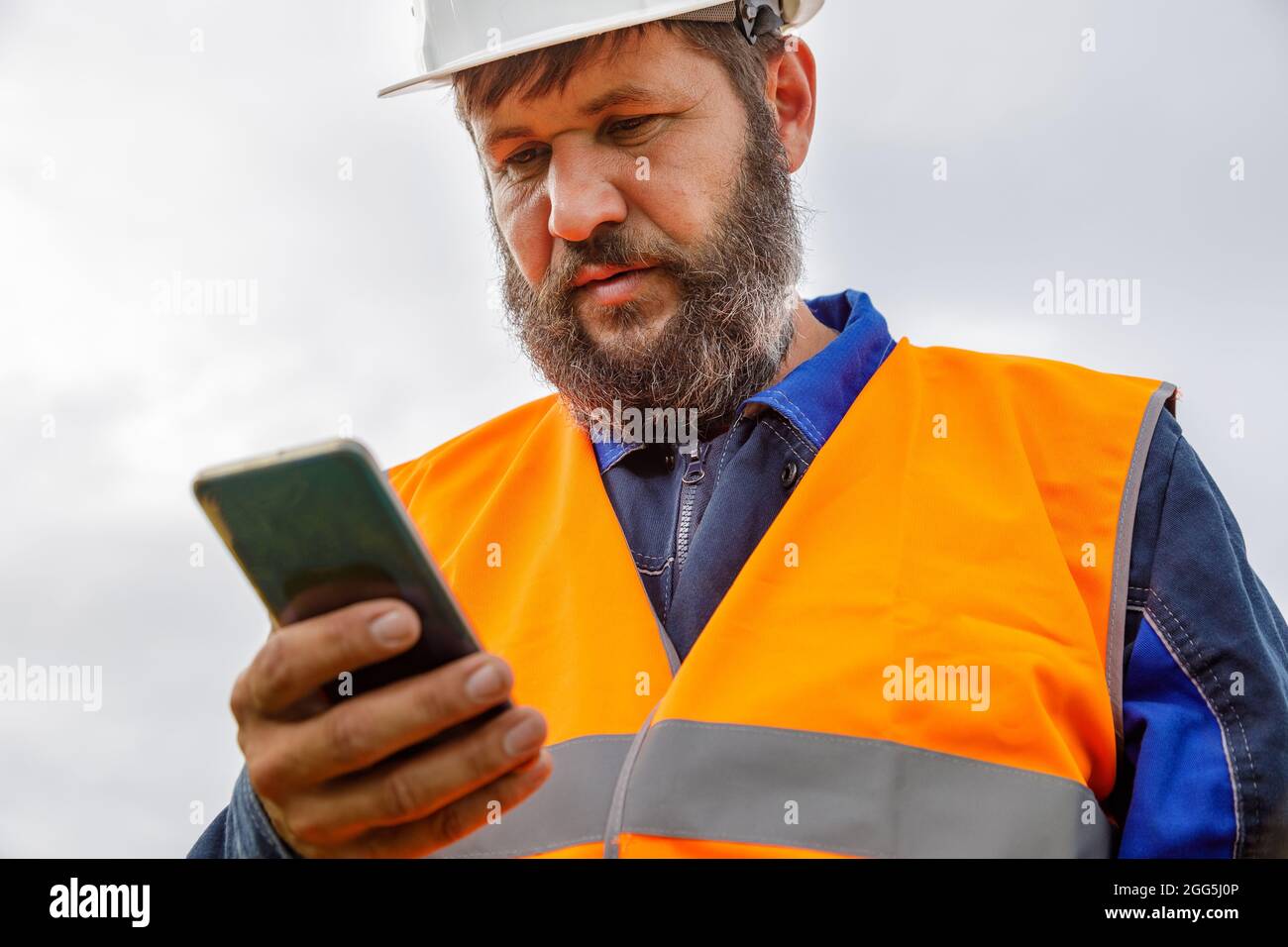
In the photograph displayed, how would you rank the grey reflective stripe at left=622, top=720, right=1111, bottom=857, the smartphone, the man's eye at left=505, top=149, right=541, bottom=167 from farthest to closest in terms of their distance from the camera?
the man's eye at left=505, top=149, right=541, bottom=167, the grey reflective stripe at left=622, top=720, right=1111, bottom=857, the smartphone

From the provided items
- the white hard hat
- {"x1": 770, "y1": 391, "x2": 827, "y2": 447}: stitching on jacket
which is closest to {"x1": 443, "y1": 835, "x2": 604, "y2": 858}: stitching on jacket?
{"x1": 770, "y1": 391, "x2": 827, "y2": 447}: stitching on jacket

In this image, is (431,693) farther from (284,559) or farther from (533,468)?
(533,468)

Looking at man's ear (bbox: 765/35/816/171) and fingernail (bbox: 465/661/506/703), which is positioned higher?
man's ear (bbox: 765/35/816/171)

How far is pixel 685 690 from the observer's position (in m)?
2.21

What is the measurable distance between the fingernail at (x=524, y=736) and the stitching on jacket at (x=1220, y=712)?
4.42 ft

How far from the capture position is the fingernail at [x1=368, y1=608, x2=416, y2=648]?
5.19 ft

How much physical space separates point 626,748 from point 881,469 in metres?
0.82

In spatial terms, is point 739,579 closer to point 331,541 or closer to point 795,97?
point 331,541

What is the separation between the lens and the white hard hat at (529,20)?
286 cm

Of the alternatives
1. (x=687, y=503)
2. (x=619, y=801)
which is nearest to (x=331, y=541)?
(x=619, y=801)

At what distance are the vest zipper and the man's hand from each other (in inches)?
37.0

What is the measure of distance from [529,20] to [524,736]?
1.99 meters

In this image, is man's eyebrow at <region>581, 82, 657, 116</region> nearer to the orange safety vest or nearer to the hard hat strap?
the hard hat strap

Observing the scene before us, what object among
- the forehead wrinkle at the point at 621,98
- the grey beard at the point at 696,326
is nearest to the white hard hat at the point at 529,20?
the forehead wrinkle at the point at 621,98
